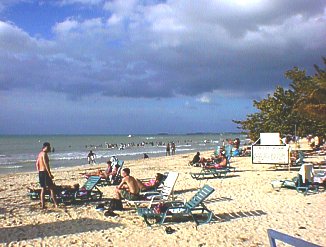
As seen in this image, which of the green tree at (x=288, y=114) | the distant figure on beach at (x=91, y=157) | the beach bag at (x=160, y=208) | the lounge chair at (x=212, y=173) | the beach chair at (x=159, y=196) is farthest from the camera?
the distant figure on beach at (x=91, y=157)

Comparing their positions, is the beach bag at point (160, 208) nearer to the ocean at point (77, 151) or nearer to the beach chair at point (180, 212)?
Answer: the beach chair at point (180, 212)

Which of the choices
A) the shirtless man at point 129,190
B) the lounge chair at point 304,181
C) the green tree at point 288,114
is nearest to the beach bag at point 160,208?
the shirtless man at point 129,190

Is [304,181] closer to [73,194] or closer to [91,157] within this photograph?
[73,194]

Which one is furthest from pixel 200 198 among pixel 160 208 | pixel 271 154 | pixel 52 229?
pixel 271 154

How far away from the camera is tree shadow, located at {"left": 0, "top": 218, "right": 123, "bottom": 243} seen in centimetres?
688

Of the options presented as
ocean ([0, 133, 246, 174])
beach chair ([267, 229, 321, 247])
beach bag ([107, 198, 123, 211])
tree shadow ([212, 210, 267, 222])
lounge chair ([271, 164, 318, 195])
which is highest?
beach chair ([267, 229, 321, 247])

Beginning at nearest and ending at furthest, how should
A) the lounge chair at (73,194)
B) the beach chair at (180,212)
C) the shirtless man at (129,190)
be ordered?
the beach chair at (180,212) < the shirtless man at (129,190) < the lounge chair at (73,194)

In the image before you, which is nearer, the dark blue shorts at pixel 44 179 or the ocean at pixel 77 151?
the dark blue shorts at pixel 44 179

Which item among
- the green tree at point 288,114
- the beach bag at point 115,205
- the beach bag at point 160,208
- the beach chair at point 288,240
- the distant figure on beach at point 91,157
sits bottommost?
the distant figure on beach at point 91,157

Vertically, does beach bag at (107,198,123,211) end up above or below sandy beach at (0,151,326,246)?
above

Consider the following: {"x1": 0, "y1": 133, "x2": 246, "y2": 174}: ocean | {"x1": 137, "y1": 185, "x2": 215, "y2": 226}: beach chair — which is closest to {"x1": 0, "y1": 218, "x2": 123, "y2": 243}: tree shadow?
{"x1": 137, "y1": 185, "x2": 215, "y2": 226}: beach chair

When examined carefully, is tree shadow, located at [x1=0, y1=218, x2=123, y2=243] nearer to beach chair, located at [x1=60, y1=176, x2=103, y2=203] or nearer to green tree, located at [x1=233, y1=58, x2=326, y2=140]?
beach chair, located at [x1=60, y1=176, x2=103, y2=203]

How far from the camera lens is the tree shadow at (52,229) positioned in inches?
271

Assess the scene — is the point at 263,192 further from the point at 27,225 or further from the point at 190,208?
the point at 27,225
